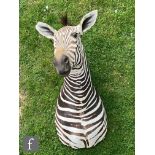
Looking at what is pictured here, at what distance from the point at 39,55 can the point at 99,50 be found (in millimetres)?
349

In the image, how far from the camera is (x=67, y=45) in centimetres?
325

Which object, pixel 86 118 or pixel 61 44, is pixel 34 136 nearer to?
pixel 86 118

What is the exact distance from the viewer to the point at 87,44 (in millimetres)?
3689

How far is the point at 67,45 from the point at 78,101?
0.38 metres

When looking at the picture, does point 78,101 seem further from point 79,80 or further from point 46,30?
point 46,30

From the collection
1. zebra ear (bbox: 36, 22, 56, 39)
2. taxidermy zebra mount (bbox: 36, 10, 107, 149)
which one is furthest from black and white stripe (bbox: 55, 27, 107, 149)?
zebra ear (bbox: 36, 22, 56, 39)

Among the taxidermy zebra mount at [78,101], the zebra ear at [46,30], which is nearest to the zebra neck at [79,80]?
the taxidermy zebra mount at [78,101]

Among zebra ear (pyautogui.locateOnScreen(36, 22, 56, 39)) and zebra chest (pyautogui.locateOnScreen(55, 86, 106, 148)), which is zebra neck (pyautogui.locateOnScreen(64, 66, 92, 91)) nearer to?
zebra chest (pyautogui.locateOnScreen(55, 86, 106, 148))

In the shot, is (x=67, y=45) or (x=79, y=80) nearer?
(x=67, y=45)

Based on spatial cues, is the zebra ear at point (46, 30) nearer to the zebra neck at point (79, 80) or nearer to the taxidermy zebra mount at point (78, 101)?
the taxidermy zebra mount at point (78, 101)

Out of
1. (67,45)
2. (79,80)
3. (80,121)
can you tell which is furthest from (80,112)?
(67,45)

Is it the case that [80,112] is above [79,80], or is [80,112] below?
below

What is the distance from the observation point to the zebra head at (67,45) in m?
3.20

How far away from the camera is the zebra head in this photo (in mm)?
3203
